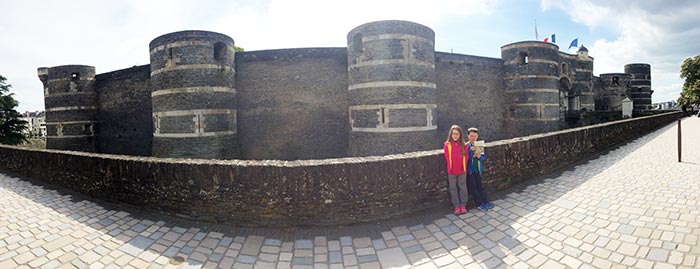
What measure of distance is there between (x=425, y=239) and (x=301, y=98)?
39.0ft

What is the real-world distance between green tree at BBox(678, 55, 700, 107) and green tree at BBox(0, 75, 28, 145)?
236 feet

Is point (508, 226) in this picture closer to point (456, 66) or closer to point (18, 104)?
point (456, 66)

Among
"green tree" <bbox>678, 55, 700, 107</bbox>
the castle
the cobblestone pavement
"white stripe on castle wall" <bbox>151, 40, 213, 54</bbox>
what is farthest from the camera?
"green tree" <bbox>678, 55, 700, 107</bbox>

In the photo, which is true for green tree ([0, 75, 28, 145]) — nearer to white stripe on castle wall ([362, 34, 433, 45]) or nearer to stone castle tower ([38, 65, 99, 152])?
stone castle tower ([38, 65, 99, 152])

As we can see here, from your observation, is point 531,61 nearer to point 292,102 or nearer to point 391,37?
point 391,37

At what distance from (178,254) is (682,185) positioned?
1036 cm

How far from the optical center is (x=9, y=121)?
25938mm

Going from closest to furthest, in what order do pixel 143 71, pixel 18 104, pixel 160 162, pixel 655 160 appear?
pixel 160 162
pixel 655 160
pixel 143 71
pixel 18 104

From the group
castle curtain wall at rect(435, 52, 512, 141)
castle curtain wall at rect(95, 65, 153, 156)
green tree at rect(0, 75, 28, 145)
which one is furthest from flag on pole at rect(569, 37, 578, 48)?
green tree at rect(0, 75, 28, 145)

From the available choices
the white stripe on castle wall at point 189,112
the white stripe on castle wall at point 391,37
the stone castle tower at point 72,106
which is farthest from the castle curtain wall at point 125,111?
the white stripe on castle wall at point 391,37

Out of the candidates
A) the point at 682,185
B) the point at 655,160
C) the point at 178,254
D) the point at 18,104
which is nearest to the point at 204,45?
the point at 178,254

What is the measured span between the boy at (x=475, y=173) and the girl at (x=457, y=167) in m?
0.20

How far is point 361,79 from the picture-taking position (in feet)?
43.0

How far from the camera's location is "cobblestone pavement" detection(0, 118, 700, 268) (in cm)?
387
